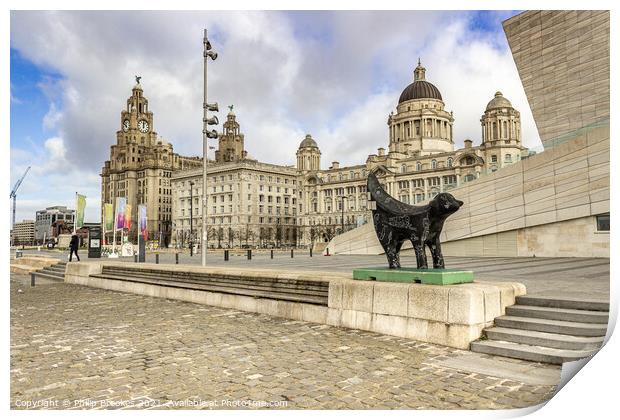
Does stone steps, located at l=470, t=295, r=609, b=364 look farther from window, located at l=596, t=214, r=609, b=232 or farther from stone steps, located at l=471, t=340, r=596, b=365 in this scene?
window, located at l=596, t=214, r=609, b=232

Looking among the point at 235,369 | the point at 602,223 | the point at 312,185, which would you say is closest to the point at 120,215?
the point at 602,223

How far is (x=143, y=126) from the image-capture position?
516ft

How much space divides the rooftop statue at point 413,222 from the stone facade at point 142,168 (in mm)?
133619

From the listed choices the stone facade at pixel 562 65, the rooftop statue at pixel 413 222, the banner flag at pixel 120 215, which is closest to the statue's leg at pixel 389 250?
the rooftop statue at pixel 413 222

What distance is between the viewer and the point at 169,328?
9625mm

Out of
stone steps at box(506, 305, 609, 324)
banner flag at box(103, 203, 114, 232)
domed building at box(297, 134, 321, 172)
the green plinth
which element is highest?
domed building at box(297, 134, 321, 172)

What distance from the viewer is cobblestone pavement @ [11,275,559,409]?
5.16 m

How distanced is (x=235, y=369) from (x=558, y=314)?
16.6 ft

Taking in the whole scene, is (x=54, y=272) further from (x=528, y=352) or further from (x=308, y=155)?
(x=308, y=155)

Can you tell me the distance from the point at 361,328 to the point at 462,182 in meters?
19.4

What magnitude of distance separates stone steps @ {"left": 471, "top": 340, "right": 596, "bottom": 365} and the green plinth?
4.08ft

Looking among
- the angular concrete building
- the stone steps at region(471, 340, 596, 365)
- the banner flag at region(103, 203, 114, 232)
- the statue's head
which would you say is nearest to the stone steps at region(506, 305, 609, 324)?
the stone steps at region(471, 340, 596, 365)
